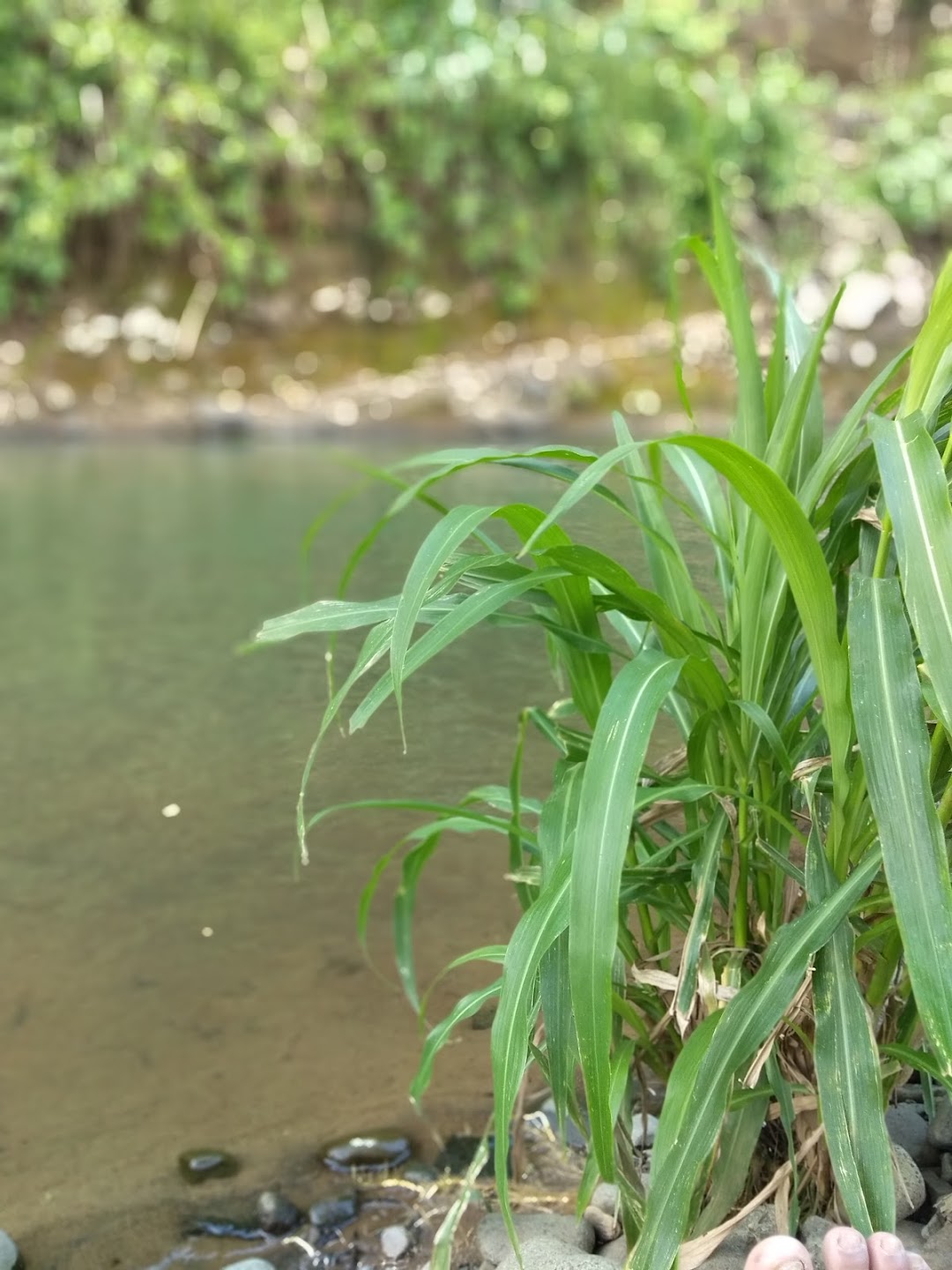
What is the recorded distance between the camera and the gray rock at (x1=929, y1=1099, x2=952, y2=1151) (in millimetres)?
999

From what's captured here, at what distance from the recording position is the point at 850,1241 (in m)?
0.73

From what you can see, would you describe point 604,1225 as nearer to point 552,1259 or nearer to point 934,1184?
point 552,1259

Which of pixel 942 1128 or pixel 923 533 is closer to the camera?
pixel 923 533

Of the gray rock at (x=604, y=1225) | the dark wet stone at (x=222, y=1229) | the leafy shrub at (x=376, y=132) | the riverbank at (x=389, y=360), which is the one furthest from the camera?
the leafy shrub at (x=376, y=132)

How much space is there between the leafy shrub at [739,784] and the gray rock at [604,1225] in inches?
4.3

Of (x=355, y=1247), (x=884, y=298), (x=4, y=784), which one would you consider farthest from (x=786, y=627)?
(x=884, y=298)

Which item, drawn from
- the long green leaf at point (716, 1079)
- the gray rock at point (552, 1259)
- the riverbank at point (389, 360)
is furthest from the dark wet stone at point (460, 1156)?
the riverbank at point (389, 360)

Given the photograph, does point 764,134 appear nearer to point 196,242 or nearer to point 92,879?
point 196,242

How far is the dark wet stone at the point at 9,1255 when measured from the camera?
104 centimetres

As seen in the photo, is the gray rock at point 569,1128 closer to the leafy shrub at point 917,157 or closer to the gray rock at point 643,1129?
the gray rock at point 643,1129

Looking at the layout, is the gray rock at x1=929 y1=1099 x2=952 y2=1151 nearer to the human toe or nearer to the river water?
the human toe

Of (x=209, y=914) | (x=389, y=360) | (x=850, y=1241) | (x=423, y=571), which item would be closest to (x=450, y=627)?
(x=423, y=571)

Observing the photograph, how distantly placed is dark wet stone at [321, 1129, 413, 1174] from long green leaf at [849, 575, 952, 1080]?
67 centimetres

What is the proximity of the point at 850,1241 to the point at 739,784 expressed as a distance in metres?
0.31
